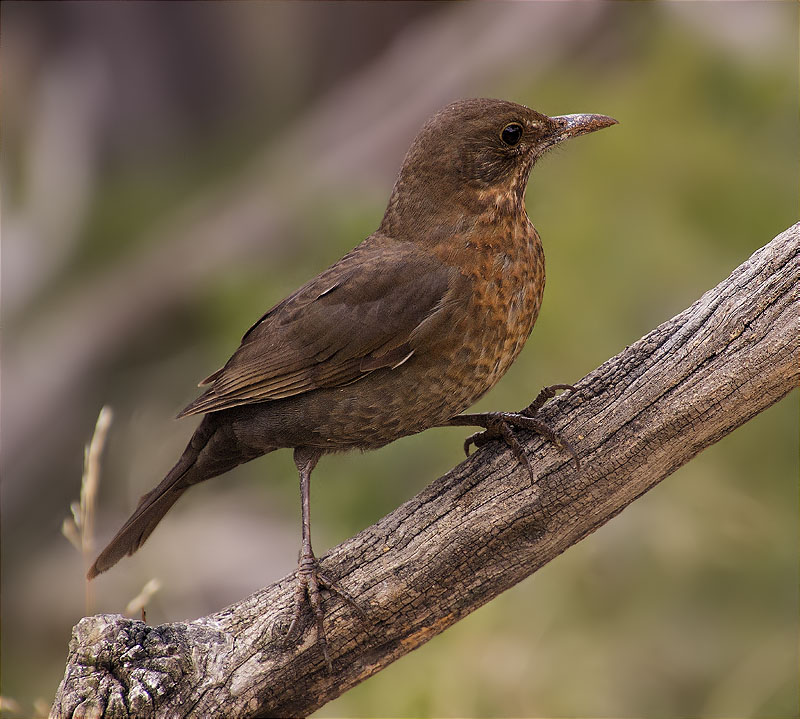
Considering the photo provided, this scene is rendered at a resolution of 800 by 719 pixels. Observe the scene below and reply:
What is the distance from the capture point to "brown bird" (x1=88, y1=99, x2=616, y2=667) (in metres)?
3.09

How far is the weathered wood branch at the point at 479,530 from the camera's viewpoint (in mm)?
2727

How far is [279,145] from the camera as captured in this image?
8633 millimetres

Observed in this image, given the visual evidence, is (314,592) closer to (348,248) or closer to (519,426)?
(519,426)

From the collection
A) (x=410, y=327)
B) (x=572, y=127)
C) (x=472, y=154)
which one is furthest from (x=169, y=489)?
(x=572, y=127)

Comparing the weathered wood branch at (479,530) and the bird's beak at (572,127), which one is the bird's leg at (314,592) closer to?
the weathered wood branch at (479,530)

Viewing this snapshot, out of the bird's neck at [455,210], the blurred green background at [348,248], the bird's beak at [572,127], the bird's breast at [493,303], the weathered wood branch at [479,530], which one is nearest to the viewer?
the weathered wood branch at [479,530]

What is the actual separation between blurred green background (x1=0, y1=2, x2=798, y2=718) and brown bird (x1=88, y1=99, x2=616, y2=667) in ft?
3.86

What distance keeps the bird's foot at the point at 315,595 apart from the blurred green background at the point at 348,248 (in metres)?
0.88

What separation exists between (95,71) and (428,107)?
273 cm

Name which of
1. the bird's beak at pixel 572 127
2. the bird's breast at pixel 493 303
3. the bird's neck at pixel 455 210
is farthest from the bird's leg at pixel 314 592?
the bird's beak at pixel 572 127

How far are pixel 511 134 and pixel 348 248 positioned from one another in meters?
2.47

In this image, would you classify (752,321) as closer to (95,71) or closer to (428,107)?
(428,107)

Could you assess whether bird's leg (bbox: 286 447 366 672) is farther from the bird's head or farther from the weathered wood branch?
the bird's head

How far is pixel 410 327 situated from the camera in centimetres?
313
